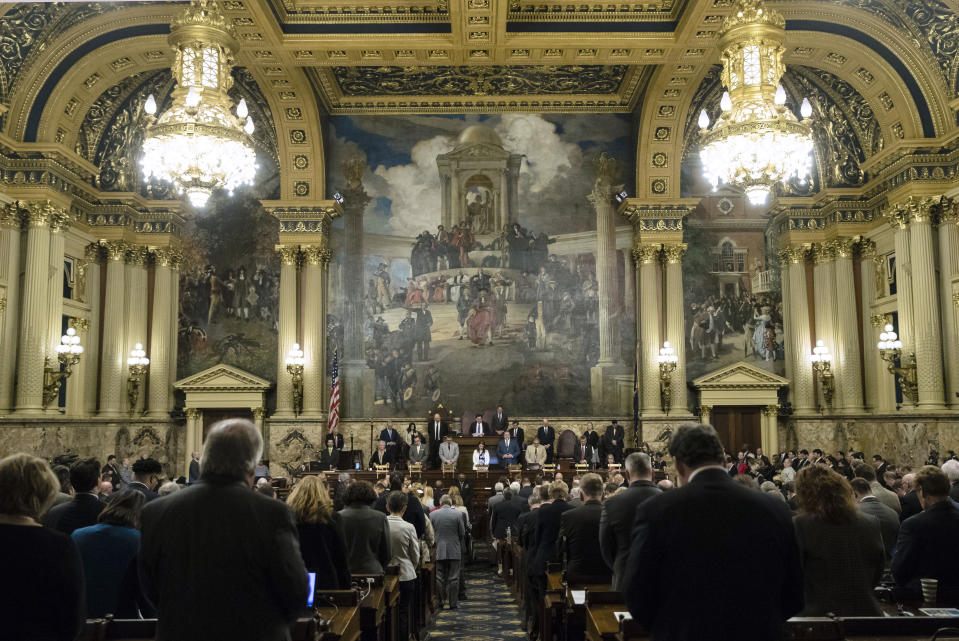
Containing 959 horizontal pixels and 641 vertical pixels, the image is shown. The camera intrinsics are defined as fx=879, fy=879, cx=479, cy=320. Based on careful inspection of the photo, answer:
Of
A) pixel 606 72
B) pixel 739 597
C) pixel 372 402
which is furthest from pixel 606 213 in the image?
pixel 739 597

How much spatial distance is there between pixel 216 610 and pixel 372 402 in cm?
2191

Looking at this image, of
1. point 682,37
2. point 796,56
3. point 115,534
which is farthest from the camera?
point 796,56

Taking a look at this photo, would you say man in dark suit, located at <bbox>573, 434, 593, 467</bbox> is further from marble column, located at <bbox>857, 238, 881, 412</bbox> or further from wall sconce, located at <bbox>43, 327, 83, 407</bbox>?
wall sconce, located at <bbox>43, 327, 83, 407</bbox>

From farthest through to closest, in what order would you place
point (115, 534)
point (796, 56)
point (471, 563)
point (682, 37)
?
point (796, 56) < point (682, 37) < point (471, 563) < point (115, 534)

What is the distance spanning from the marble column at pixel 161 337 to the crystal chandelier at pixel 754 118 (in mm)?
17239

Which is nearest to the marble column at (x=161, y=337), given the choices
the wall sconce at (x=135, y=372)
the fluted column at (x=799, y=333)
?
the wall sconce at (x=135, y=372)

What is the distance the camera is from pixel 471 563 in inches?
707

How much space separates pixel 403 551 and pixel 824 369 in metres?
18.7

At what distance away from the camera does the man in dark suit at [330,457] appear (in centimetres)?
2270

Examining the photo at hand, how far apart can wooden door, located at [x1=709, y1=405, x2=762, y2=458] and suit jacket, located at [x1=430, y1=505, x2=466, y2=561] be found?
14133 millimetres

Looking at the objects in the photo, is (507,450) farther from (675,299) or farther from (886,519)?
(886,519)

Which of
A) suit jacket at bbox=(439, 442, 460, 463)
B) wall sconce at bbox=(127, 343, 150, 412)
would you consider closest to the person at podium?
suit jacket at bbox=(439, 442, 460, 463)

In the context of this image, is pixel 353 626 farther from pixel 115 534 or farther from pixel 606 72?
pixel 606 72

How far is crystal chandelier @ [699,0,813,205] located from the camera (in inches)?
484
